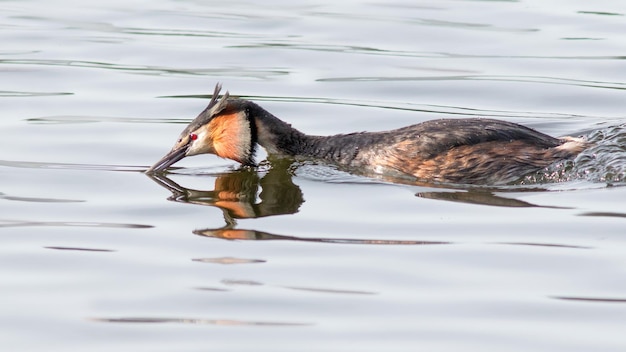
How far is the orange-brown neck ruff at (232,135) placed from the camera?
11.1m

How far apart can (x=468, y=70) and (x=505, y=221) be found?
20.6ft

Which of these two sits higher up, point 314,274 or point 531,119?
point 531,119

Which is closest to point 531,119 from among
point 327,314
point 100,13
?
point 327,314

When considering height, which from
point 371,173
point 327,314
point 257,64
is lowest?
point 327,314

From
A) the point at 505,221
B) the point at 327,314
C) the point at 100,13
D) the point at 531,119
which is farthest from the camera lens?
the point at 100,13

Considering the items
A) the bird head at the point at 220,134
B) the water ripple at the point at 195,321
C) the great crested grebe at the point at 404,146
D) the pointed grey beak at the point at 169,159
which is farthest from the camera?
the bird head at the point at 220,134

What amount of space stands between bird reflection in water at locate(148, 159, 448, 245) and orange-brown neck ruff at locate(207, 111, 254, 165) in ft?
0.54

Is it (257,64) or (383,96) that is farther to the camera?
(257,64)

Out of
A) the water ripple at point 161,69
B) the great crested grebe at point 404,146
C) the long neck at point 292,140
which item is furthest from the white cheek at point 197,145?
the water ripple at point 161,69

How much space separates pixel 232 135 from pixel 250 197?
984 mm

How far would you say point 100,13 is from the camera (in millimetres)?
18656

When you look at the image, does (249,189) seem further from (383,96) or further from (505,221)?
(383,96)

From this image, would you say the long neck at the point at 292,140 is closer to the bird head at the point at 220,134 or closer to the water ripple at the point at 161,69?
the bird head at the point at 220,134

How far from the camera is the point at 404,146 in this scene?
1062cm
